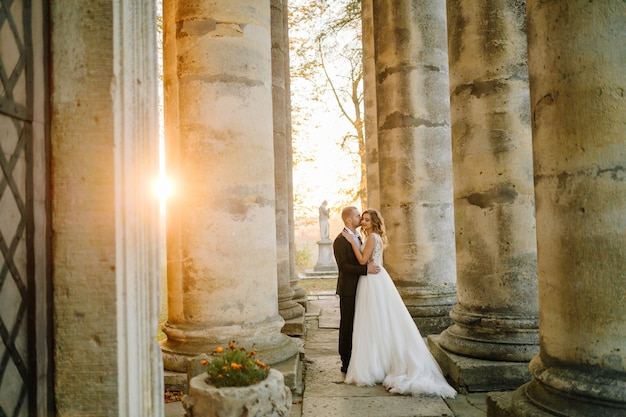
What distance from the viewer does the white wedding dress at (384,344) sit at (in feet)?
18.9

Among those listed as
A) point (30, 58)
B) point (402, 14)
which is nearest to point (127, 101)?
point (30, 58)

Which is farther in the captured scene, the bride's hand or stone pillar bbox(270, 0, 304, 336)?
stone pillar bbox(270, 0, 304, 336)

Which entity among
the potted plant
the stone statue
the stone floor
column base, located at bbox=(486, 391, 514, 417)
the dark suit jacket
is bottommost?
the stone floor

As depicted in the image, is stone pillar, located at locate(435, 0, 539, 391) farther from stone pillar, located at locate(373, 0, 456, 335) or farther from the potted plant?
stone pillar, located at locate(373, 0, 456, 335)

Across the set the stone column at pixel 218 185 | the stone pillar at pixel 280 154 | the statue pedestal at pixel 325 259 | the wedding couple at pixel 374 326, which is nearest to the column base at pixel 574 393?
the wedding couple at pixel 374 326

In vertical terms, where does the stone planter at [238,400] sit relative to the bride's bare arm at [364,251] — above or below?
below

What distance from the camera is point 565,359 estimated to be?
3.13 m

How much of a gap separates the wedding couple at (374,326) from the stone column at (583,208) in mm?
2511

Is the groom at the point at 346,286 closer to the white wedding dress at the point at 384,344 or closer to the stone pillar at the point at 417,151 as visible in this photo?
the white wedding dress at the point at 384,344

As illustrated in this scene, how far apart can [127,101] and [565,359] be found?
308 centimetres

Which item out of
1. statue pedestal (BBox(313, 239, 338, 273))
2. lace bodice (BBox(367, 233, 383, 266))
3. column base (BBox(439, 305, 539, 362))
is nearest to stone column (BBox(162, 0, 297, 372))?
lace bodice (BBox(367, 233, 383, 266))

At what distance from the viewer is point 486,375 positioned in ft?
17.2

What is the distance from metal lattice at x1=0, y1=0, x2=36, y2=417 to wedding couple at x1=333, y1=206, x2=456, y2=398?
3939 millimetres

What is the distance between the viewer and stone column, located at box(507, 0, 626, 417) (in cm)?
292
